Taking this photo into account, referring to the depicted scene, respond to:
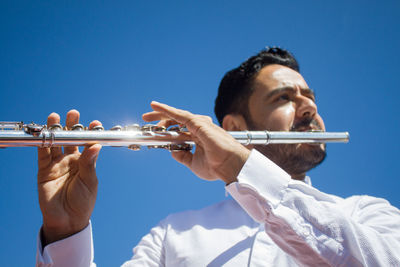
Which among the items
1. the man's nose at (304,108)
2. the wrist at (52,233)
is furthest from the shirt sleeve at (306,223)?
the man's nose at (304,108)

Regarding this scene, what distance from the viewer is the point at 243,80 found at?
317cm

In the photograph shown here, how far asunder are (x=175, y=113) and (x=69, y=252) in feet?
Result: 3.32

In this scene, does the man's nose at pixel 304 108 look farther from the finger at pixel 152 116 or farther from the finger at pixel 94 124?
the finger at pixel 94 124

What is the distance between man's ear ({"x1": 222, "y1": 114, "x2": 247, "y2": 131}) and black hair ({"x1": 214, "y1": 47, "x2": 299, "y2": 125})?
53 millimetres

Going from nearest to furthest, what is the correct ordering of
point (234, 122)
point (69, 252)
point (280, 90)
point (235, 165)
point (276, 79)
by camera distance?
point (235, 165) → point (69, 252) → point (280, 90) → point (276, 79) → point (234, 122)

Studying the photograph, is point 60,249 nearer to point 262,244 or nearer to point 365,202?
point 262,244

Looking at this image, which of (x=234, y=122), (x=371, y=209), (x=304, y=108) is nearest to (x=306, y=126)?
(x=304, y=108)

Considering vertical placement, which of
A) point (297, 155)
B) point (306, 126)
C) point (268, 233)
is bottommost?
point (268, 233)

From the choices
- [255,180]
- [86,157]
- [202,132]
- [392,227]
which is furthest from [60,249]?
[392,227]

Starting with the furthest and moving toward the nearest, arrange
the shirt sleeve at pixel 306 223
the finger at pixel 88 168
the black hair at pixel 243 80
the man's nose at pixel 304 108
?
the black hair at pixel 243 80 < the man's nose at pixel 304 108 < the finger at pixel 88 168 < the shirt sleeve at pixel 306 223

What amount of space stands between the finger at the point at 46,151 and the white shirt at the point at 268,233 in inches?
19.4

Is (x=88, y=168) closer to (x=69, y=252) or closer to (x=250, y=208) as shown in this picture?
(x=69, y=252)

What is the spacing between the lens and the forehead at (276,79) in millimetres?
2742

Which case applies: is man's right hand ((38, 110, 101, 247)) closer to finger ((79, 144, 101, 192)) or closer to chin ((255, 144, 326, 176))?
finger ((79, 144, 101, 192))
